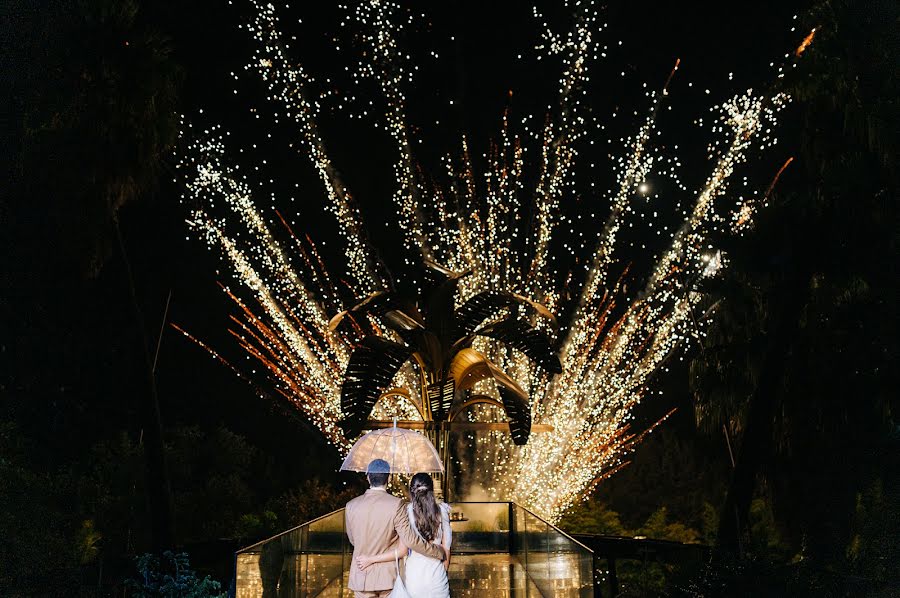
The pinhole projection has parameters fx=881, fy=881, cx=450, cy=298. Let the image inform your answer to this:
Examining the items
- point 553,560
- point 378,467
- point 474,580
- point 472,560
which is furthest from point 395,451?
point 472,560

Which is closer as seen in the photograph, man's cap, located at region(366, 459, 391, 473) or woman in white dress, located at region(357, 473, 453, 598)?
woman in white dress, located at region(357, 473, 453, 598)

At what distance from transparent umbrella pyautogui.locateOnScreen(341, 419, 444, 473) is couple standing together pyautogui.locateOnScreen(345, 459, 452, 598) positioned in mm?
2517

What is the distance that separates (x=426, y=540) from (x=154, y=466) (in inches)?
397

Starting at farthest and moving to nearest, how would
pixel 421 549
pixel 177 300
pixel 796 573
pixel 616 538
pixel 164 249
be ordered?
pixel 177 300 → pixel 164 249 → pixel 616 538 → pixel 796 573 → pixel 421 549

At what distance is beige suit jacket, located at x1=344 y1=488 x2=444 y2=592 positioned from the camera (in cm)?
645

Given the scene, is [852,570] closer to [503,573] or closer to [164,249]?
[503,573]

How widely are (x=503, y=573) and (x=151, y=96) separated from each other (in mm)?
9970

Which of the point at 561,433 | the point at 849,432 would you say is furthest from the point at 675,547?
the point at 561,433

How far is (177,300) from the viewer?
1198 inches

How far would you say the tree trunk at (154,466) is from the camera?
1499cm

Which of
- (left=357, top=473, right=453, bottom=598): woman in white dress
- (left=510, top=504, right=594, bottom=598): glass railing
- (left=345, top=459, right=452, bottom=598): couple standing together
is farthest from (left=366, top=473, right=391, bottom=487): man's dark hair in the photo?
(left=510, top=504, right=594, bottom=598): glass railing

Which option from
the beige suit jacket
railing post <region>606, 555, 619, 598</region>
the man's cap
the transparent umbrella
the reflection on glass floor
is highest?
the transparent umbrella

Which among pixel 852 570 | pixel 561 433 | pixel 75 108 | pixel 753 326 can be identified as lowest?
pixel 852 570

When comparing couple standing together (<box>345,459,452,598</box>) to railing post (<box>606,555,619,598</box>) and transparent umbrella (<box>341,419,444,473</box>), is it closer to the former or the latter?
transparent umbrella (<box>341,419,444,473</box>)
